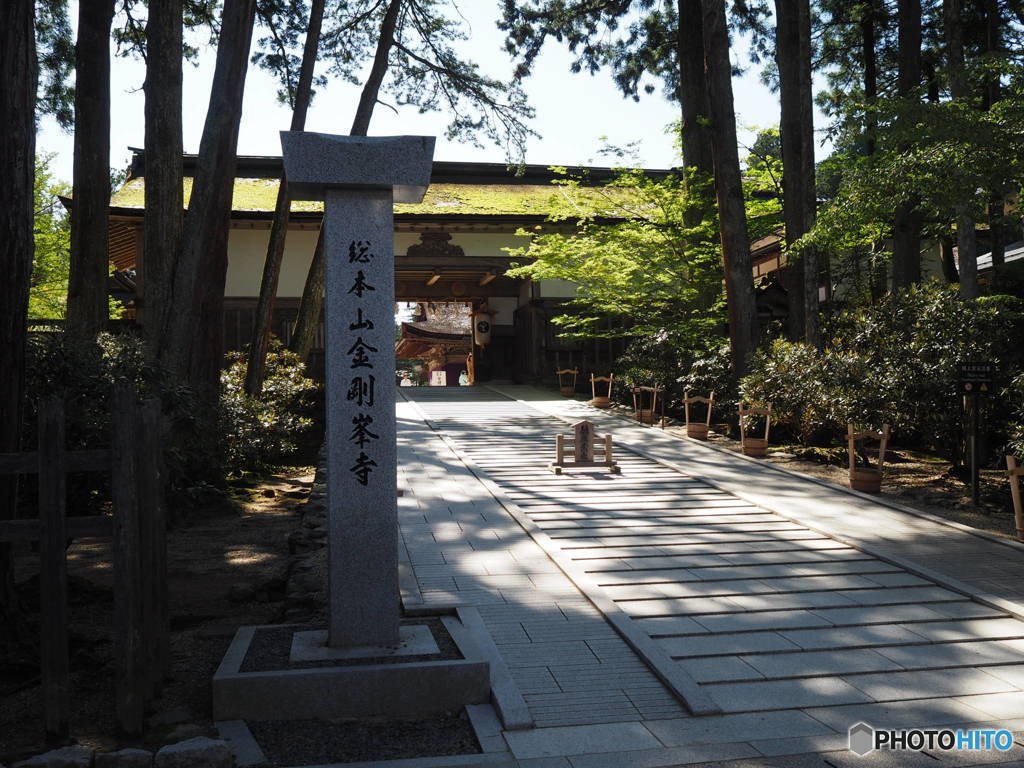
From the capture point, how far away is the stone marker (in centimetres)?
441

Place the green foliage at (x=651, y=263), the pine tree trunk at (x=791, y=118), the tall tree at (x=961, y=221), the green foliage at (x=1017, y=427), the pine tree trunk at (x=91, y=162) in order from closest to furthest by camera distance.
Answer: the green foliage at (x=1017, y=427) < the pine tree trunk at (x=91, y=162) < the tall tree at (x=961, y=221) < the pine tree trunk at (x=791, y=118) < the green foliage at (x=651, y=263)

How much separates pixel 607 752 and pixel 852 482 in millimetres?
7067

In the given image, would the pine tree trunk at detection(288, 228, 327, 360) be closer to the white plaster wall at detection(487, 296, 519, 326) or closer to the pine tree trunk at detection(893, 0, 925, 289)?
the white plaster wall at detection(487, 296, 519, 326)

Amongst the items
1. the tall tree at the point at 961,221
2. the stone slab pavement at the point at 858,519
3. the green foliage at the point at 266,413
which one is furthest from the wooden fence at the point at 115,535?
the tall tree at the point at 961,221

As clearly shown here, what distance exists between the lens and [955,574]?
6301 mm

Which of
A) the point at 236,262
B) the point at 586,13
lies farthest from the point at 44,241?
the point at 586,13

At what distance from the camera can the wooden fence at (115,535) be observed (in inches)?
139

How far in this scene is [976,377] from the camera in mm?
8492

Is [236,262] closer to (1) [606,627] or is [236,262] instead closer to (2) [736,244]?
(2) [736,244]

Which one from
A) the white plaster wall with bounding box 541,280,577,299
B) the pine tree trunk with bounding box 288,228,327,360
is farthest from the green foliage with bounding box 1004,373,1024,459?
the white plaster wall with bounding box 541,280,577,299

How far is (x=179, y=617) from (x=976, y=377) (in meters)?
7.78

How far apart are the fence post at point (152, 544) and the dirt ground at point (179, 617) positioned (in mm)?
257

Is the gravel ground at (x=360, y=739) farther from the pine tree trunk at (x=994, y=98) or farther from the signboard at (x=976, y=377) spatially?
the pine tree trunk at (x=994, y=98)

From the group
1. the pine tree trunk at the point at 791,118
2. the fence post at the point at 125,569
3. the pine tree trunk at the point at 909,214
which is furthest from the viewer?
the pine tree trunk at the point at 909,214
